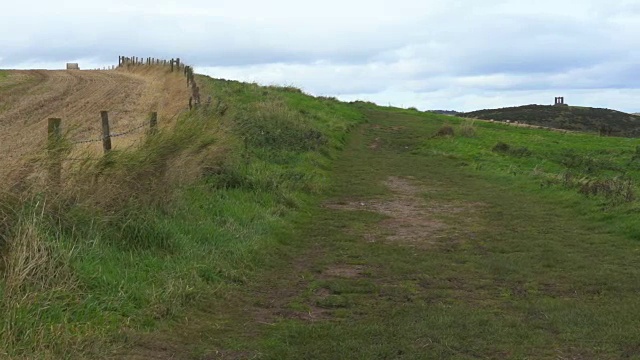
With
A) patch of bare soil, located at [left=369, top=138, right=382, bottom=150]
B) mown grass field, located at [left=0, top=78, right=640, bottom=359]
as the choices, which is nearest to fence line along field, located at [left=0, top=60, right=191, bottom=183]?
mown grass field, located at [left=0, top=78, right=640, bottom=359]

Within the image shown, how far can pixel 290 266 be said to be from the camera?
9.18m

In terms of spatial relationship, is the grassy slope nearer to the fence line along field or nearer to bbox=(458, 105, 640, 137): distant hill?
the fence line along field

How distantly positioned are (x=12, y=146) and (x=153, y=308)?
2.94 meters

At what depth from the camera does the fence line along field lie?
15.3m

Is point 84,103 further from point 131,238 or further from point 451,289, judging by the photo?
point 451,289

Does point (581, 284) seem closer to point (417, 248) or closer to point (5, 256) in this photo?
point (417, 248)

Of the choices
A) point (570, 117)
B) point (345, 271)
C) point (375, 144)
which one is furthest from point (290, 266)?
point (570, 117)

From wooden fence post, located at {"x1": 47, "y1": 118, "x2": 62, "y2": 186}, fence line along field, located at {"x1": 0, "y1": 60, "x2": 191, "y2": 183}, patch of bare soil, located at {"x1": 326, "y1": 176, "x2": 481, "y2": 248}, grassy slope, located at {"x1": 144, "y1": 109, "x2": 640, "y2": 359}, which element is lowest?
grassy slope, located at {"x1": 144, "y1": 109, "x2": 640, "y2": 359}

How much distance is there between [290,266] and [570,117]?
59.9 meters

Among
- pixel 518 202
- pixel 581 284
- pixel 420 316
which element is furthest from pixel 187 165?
pixel 518 202

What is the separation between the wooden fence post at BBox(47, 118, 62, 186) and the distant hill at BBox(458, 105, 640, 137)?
52.6 metres

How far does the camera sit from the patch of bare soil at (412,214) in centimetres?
1123

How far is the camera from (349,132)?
106 feet

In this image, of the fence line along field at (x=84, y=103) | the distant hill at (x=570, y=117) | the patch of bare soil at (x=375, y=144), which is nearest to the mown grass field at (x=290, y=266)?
the fence line along field at (x=84, y=103)
